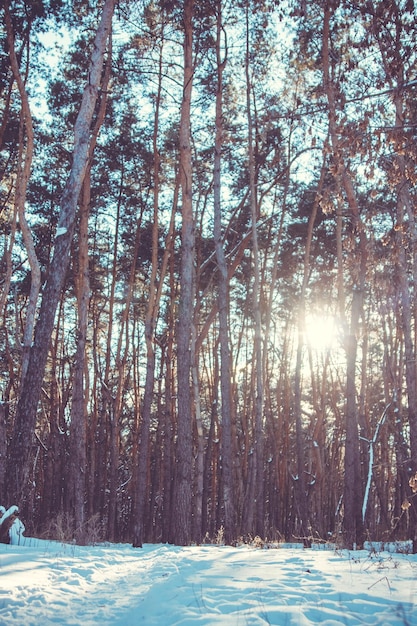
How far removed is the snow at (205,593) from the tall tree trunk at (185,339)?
378cm

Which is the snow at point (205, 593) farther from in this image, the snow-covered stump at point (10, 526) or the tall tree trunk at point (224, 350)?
the tall tree trunk at point (224, 350)

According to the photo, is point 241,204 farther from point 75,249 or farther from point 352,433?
point 352,433

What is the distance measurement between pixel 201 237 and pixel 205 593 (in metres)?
12.8

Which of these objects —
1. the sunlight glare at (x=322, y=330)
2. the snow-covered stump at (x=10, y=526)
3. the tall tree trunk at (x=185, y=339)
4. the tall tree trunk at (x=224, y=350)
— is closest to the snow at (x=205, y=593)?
the snow-covered stump at (x=10, y=526)

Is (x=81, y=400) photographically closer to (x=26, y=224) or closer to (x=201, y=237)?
(x=26, y=224)

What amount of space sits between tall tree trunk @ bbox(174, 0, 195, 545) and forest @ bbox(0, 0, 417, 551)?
3 cm

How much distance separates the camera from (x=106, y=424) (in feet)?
67.5

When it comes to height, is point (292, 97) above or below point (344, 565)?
above

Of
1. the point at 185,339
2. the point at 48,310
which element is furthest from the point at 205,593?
the point at 185,339

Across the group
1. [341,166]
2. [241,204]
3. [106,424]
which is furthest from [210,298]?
[341,166]

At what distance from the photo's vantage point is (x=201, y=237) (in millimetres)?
15852

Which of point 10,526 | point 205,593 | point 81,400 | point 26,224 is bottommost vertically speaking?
point 205,593

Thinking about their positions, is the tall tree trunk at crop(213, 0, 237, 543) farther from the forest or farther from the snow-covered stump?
the snow-covered stump

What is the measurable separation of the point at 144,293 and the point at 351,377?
920 cm
